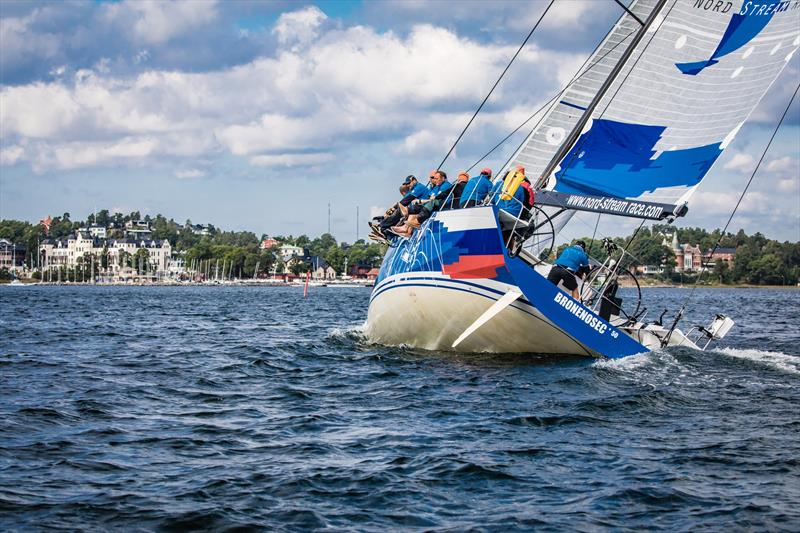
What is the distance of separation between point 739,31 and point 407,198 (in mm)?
5859

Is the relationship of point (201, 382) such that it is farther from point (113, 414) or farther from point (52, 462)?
point (52, 462)

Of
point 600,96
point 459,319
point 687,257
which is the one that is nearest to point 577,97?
point 600,96

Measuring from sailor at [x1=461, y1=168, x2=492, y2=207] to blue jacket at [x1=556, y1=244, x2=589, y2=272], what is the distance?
148cm

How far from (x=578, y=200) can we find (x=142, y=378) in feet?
22.4

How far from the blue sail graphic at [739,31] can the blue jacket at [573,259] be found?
3531 mm

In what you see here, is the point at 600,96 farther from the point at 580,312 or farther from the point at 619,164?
the point at 580,312

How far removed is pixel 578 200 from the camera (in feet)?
48.3

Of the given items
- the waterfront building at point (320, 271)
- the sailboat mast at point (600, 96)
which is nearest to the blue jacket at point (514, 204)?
the sailboat mast at point (600, 96)

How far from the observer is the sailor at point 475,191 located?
14.6m

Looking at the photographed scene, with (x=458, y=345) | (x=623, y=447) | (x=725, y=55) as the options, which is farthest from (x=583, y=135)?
(x=623, y=447)

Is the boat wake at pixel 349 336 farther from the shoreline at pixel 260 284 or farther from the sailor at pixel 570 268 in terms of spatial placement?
the shoreline at pixel 260 284

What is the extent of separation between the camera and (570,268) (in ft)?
46.6

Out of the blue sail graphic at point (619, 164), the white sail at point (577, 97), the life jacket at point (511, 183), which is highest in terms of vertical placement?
the white sail at point (577, 97)

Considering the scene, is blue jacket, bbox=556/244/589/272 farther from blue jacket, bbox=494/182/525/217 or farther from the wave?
the wave
